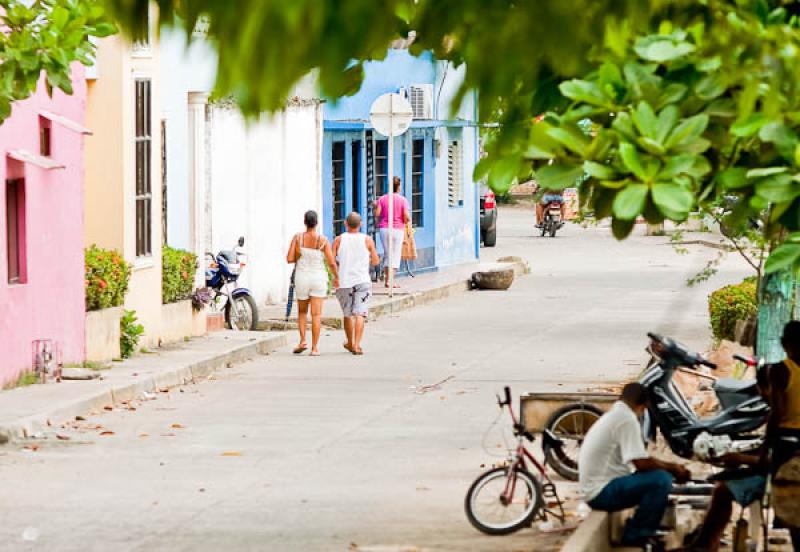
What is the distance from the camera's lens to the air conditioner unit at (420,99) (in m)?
35.5

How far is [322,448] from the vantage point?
14.3 m

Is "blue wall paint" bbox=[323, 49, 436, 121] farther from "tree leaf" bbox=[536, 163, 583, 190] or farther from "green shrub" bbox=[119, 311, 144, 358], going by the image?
"tree leaf" bbox=[536, 163, 583, 190]

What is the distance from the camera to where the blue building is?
32.2 meters

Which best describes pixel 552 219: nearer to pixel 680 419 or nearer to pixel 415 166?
pixel 415 166

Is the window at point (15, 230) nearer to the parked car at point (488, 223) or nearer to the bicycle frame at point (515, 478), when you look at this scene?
the bicycle frame at point (515, 478)

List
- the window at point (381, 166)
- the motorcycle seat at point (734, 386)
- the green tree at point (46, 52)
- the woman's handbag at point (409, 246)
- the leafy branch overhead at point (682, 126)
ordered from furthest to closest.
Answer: the window at point (381, 166) < the woman's handbag at point (409, 246) < the motorcycle seat at point (734, 386) < the green tree at point (46, 52) < the leafy branch overhead at point (682, 126)

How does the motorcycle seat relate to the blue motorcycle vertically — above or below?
below

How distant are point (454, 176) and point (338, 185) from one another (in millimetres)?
7264

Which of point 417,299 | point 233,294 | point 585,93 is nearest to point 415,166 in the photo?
point 417,299

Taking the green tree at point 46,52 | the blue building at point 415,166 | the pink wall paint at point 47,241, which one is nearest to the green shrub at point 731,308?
the pink wall paint at point 47,241

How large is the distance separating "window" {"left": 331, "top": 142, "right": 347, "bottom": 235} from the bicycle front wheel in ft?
70.2

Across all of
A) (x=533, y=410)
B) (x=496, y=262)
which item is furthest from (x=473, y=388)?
(x=496, y=262)

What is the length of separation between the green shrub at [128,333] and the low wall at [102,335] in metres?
0.13

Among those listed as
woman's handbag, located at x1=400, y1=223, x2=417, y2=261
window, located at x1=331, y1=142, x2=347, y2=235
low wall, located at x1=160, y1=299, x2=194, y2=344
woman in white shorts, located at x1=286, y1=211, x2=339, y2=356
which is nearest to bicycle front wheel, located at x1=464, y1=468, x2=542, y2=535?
woman in white shorts, located at x1=286, y1=211, x2=339, y2=356
